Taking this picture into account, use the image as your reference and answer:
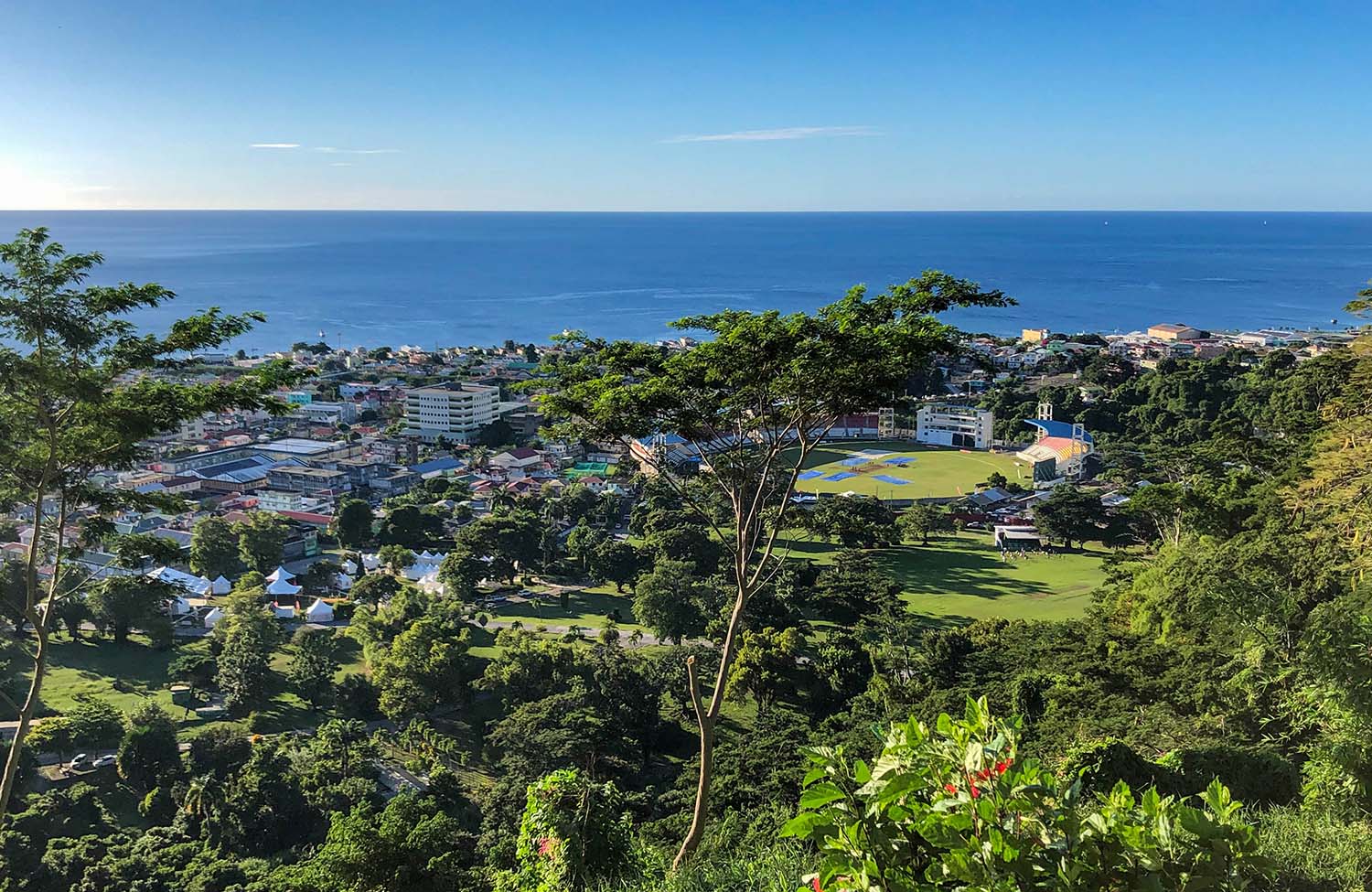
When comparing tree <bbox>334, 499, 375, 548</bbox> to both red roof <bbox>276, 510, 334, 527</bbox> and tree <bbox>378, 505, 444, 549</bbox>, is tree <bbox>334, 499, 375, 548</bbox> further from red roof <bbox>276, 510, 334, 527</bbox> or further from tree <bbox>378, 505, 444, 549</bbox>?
red roof <bbox>276, 510, 334, 527</bbox>

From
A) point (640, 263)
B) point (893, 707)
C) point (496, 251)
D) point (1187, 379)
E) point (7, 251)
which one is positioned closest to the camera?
point (7, 251)

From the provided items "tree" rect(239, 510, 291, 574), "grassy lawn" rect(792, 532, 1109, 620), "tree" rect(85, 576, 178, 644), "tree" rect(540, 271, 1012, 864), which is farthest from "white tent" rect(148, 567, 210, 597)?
"tree" rect(540, 271, 1012, 864)

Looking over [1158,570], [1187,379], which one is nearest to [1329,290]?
[1187,379]

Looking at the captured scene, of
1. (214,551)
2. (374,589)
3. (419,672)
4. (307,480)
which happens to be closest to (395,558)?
(374,589)

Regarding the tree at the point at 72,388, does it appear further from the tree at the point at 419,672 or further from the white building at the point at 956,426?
the white building at the point at 956,426

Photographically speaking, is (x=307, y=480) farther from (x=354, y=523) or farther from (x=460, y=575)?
(x=460, y=575)

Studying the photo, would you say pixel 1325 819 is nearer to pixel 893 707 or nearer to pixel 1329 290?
pixel 893 707
